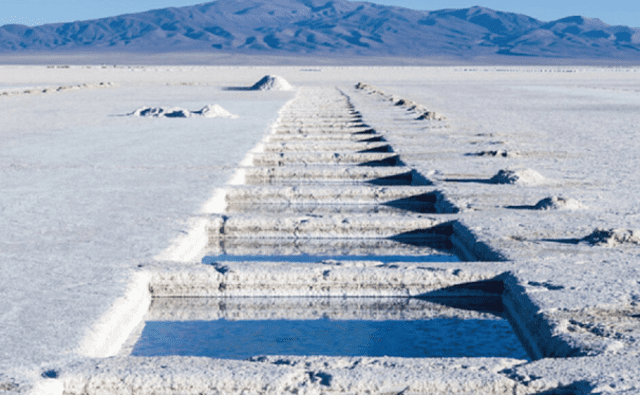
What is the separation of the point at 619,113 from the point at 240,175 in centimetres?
1054

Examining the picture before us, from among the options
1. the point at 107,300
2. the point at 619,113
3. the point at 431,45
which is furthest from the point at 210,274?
the point at 431,45

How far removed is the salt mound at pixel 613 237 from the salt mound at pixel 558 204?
2.71 ft

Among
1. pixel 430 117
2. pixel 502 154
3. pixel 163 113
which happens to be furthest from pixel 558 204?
pixel 163 113

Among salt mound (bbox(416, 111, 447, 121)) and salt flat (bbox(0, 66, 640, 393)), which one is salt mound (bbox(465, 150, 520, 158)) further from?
salt mound (bbox(416, 111, 447, 121))

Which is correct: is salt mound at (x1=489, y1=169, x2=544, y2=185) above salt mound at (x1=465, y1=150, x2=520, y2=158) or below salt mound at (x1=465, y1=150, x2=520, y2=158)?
above

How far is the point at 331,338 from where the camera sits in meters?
2.88

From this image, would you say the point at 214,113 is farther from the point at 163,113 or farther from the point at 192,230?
the point at 192,230

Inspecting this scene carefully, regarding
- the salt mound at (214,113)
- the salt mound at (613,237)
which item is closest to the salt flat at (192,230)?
the salt mound at (613,237)

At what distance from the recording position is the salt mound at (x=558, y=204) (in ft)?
15.6

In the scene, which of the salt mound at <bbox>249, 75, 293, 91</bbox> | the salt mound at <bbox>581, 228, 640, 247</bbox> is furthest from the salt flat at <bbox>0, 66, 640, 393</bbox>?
the salt mound at <bbox>249, 75, 293, 91</bbox>

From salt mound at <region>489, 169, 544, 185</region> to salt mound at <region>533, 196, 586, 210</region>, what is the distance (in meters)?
1.00

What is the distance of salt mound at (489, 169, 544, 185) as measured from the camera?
19.2 ft

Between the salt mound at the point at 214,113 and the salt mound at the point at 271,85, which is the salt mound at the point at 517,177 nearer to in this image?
the salt mound at the point at 214,113

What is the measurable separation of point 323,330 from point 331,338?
0.08 meters
